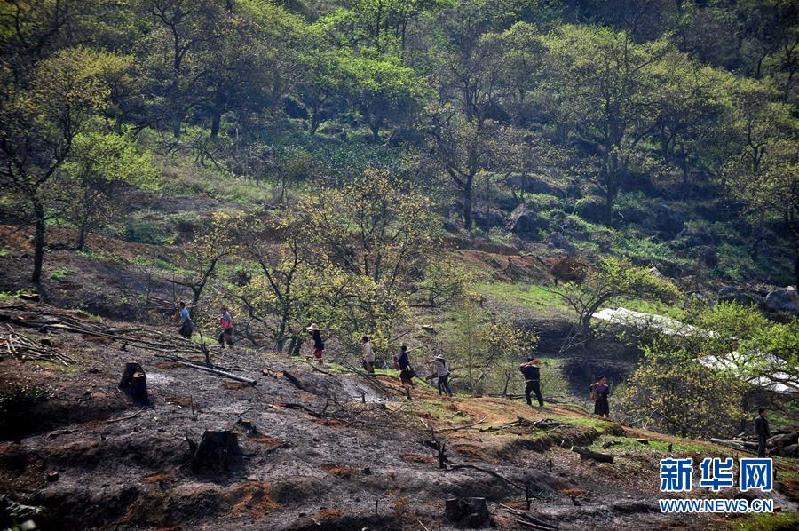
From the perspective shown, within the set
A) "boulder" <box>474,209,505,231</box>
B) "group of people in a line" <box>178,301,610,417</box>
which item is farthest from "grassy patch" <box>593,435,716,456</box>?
"boulder" <box>474,209,505,231</box>

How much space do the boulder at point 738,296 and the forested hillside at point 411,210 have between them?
33 centimetres

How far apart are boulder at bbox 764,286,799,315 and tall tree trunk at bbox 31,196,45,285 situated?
48.7 m

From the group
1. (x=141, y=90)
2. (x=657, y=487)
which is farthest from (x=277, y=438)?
(x=141, y=90)

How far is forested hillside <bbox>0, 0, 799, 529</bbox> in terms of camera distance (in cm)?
2398

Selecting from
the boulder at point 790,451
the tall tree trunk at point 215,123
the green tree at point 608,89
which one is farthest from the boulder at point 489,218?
the boulder at point 790,451

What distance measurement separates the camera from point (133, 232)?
4456cm

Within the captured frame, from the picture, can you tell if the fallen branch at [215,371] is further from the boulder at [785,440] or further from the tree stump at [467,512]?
the boulder at [785,440]

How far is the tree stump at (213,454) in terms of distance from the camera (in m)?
15.8

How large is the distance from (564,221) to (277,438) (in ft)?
176

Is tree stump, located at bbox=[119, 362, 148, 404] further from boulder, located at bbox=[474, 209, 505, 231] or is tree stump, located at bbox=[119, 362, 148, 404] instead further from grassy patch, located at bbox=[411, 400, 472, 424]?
boulder, located at bbox=[474, 209, 505, 231]

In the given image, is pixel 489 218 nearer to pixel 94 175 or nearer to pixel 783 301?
pixel 783 301

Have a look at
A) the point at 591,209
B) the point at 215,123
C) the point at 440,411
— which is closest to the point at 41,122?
the point at 440,411

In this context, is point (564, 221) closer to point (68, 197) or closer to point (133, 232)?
point (133, 232)

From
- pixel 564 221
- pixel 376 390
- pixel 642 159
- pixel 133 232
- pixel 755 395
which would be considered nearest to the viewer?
pixel 376 390
